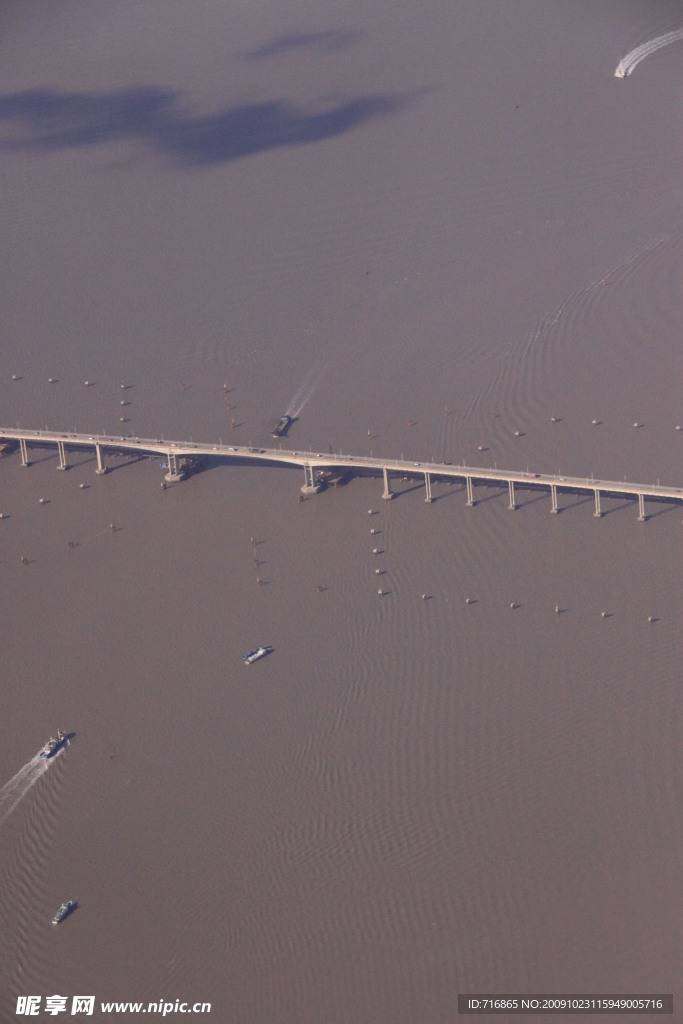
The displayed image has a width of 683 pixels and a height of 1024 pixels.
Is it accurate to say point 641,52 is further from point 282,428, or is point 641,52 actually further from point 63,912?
point 63,912

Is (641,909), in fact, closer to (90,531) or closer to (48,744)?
(48,744)

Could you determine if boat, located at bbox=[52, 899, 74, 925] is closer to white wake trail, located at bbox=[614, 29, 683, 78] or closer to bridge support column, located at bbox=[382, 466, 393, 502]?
bridge support column, located at bbox=[382, 466, 393, 502]

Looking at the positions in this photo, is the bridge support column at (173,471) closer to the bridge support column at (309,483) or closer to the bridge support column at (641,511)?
the bridge support column at (309,483)

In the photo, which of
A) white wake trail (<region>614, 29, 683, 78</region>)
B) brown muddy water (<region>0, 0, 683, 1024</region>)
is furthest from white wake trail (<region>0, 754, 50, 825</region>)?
white wake trail (<region>614, 29, 683, 78</region>)

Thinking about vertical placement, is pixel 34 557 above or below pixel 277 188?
below

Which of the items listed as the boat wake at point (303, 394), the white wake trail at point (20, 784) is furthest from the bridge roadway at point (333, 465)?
the white wake trail at point (20, 784)

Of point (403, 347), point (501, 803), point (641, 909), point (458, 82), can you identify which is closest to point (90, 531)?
point (403, 347)

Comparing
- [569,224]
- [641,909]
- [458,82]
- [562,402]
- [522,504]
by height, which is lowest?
[641,909]

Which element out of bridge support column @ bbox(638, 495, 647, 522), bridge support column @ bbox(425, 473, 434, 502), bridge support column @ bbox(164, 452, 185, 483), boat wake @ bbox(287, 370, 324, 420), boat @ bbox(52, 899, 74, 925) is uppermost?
boat wake @ bbox(287, 370, 324, 420)
